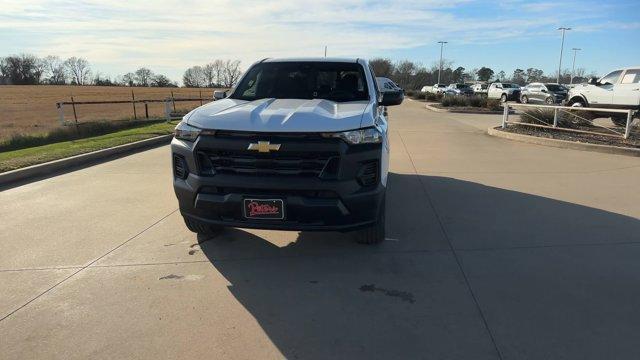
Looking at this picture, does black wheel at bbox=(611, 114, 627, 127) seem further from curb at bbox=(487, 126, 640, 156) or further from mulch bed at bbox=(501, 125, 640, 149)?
curb at bbox=(487, 126, 640, 156)

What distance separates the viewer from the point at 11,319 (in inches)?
132

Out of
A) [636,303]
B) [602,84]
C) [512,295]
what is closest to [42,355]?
[512,295]

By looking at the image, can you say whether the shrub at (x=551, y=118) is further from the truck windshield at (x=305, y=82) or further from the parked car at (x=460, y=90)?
the parked car at (x=460, y=90)

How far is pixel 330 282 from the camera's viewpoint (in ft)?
12.9

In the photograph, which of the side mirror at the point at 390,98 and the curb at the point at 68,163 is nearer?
the side mirror at the point at 390,98

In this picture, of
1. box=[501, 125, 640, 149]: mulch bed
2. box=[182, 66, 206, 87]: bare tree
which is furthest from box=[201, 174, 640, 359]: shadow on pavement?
box=[182, 66, 206, 87]: bare tree

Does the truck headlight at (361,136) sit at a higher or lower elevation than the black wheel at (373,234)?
higher

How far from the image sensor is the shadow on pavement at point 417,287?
304 cm

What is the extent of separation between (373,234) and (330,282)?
33.6 inches

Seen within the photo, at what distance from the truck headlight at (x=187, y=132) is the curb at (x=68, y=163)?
481cm

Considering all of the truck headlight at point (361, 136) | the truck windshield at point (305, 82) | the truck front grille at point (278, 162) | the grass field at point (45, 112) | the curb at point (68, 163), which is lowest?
the grass field at point (45, 112)

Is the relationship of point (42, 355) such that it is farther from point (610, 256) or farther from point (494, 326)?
point (610, 256)

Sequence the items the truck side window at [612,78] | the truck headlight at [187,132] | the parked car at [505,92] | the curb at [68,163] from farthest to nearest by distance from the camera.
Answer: the parked car at [505,92] < the truck side window at [612,78] < the curb at [68,163] < the truck headlight at [187,132]

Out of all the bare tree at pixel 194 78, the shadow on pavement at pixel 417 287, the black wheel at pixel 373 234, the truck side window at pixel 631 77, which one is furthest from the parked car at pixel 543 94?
the bare tree at pixel 194 78
